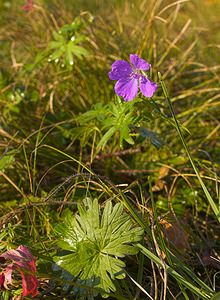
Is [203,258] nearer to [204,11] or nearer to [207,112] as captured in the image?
[207,112]

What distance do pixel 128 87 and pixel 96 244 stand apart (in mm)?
426

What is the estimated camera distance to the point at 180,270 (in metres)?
1.40

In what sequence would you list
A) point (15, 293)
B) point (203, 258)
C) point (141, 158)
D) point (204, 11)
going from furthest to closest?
point (204, 11) → point (141, 158) → point (203, 258) → point (15, 293)

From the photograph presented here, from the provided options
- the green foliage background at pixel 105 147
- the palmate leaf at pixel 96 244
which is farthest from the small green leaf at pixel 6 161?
the palmate leaf at pixel 96 244

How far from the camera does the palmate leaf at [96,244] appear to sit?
1321 millimetres

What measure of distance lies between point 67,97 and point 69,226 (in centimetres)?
108

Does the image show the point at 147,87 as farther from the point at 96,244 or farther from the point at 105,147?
the point at 105,147

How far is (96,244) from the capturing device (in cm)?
138

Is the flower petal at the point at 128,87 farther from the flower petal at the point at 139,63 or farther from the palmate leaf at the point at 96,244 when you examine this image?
the palmate leaf at the point at 96,244

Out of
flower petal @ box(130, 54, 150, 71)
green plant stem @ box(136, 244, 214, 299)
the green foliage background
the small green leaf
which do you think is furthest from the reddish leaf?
flower petal @ box(130, 54, 150, 71)

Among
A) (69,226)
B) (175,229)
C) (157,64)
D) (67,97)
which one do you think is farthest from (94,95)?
(69,226)

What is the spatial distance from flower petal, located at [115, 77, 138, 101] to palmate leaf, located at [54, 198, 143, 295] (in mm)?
302

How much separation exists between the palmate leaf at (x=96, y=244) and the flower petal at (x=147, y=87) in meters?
0.30

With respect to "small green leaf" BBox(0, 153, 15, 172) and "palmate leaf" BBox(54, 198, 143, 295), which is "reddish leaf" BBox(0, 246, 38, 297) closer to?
"palmate leaf" BBox(54, 198, 143, 295)
